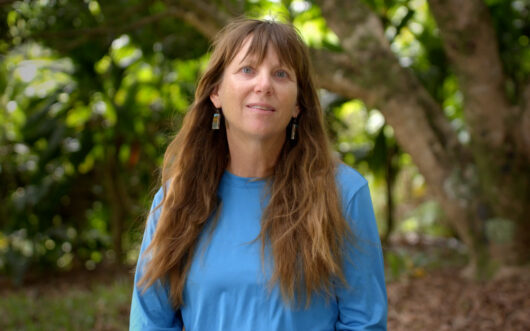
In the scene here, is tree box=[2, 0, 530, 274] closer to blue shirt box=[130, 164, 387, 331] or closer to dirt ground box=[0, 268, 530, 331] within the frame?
dirt ground box=[0, 268, 530, 331]

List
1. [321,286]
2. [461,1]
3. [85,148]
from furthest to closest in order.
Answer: [85,148]
[461,1]
[321,286]

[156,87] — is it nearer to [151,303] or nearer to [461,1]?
[461,1]

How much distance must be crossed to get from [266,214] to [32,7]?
8.92 ft

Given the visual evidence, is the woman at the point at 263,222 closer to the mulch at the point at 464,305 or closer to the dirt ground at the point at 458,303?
the dirt ground at the point at 458,303

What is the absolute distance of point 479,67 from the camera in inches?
130

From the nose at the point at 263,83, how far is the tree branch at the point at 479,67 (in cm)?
192

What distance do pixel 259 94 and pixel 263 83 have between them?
3cm

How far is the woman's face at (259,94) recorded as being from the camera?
1.69 metres

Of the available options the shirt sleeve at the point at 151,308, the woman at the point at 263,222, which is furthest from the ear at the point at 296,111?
the shirt sleeve at the point at 151,308

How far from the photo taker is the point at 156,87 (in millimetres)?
5555

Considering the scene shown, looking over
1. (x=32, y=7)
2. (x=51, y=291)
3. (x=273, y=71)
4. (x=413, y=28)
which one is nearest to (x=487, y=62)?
(x=273, y=71)

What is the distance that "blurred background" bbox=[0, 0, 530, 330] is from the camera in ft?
10.9

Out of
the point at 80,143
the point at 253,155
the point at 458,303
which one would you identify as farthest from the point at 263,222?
the point at 80,143

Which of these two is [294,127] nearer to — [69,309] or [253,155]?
[253,155]
